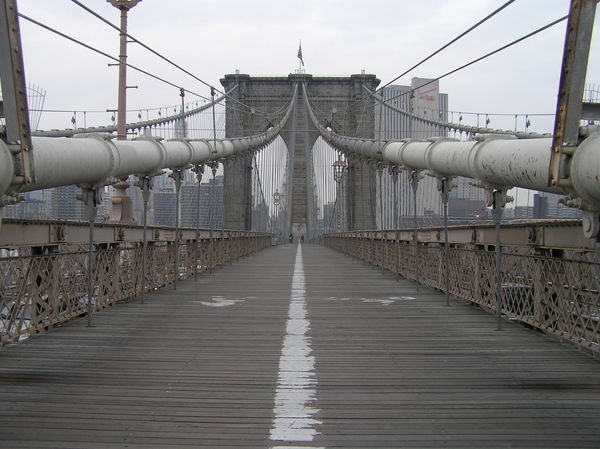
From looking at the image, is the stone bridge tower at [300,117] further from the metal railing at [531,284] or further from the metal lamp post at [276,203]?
the metal railing at [531,284]

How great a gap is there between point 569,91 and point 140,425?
314cm

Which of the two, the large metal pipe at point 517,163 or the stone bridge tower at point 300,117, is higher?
the stone bridge tower at point 300,117

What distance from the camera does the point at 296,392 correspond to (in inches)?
182

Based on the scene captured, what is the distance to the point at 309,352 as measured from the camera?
20.0 ft

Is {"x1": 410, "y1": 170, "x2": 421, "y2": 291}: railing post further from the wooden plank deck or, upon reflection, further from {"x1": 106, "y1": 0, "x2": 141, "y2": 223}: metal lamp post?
→ {"x1": 106, "y1": 0, "x2": 141, "y2": 223}: metal lamp post

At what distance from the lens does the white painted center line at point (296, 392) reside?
3.78m

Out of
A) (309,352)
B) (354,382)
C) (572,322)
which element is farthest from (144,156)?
(572,322)

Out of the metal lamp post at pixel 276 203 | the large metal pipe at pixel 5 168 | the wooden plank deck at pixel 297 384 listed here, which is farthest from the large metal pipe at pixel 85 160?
the metal lamp post at pixel 276 203

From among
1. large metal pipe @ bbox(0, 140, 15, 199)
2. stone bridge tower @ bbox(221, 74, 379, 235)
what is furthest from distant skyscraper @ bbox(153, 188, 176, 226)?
stone bridge tower @ bbox(221, 74, 379, 235)

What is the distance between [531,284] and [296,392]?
3.44 m

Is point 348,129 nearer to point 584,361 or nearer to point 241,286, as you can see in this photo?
Answer: point 241,286

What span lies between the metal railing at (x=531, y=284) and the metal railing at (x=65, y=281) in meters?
4.53

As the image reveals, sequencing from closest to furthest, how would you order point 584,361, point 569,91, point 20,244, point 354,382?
1. point 569,91
2. point 354,382
3. point 584,361
4. point 20,244

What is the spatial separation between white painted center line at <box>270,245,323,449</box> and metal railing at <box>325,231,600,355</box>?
7.48 feet
